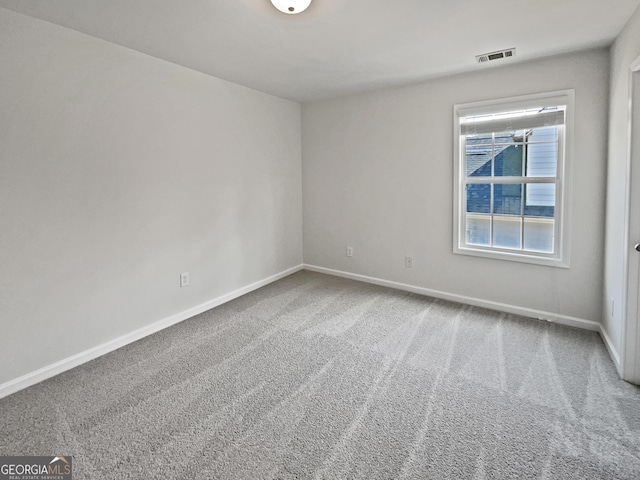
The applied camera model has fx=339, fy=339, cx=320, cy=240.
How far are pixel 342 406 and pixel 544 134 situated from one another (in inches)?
121

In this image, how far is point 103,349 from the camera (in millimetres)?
2785

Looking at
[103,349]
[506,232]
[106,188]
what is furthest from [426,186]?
[103,349]

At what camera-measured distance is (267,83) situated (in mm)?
3801

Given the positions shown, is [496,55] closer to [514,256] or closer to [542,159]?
[542,159]

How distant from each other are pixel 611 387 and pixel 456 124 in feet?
8.68

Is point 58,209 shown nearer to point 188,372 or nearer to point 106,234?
point 106,234

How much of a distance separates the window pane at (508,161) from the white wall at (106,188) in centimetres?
275

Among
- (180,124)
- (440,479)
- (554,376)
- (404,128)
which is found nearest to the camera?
(440,479)

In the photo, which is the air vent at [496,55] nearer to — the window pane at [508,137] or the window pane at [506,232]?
the window pane at [508,137]

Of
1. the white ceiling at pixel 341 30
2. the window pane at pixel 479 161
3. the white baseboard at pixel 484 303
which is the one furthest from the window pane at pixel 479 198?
the white ceiling at pixel 341 30

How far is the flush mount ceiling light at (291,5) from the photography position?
6.41 ft

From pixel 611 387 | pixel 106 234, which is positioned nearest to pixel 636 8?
pixel 611 387

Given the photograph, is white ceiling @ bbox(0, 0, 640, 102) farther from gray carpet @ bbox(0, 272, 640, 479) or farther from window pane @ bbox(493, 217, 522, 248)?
gray carpet @ bbox(0, 272, 640, 479)

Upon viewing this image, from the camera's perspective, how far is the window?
315 cm
